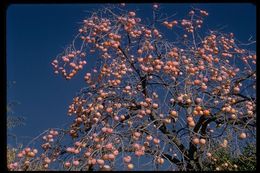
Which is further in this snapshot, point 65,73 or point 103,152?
point 65,73

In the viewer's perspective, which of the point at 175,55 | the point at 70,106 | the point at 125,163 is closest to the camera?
the point at 125,163

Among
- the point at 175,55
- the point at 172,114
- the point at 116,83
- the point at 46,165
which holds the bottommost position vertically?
the point at 46,165

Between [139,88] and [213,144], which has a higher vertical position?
[139,88]

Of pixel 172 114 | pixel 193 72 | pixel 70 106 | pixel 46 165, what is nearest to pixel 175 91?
pixel 193 72

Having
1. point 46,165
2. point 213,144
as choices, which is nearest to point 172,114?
point 213,144

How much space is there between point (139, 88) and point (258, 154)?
1.84m

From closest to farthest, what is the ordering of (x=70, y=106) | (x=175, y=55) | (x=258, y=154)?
(x=258, y=154), (x=175, y=55), (x=70, y=106)

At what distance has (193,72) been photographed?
4484 mm

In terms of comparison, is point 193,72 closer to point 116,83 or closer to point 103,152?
point 116,83

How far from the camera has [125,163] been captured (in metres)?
3.50

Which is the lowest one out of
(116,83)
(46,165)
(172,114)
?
(46,165)

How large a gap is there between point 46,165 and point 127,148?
0.88 metres

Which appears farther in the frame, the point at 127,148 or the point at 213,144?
the point at 213,144

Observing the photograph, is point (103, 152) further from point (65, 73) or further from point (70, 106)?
point (65, 73)
